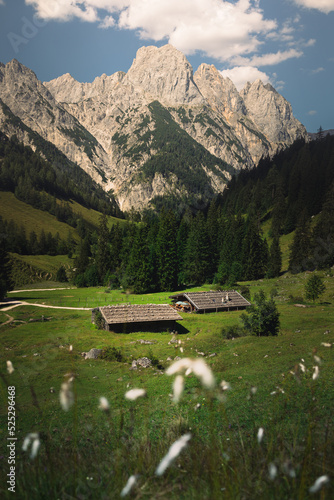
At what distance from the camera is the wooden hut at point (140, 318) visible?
117ft

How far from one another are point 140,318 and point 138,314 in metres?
1.04

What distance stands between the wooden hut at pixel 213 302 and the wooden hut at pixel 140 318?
9.96 metres

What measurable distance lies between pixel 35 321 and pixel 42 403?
27.2 metres

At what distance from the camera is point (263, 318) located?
27.7 meters

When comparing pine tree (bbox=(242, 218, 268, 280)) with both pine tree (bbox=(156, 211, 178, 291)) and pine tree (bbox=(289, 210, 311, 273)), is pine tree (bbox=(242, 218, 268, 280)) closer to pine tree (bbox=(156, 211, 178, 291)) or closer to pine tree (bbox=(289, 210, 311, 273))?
pine tree (bbox=(289, 210, 311, 273))

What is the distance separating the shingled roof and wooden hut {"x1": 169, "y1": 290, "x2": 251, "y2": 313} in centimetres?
995

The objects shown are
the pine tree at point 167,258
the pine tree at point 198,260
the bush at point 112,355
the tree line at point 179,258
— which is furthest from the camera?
the pine tree at point 198,260

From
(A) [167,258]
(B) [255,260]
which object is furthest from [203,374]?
(B) [255,260]

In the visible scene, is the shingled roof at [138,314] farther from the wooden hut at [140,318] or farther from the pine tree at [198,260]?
the pine tree at [198,260]

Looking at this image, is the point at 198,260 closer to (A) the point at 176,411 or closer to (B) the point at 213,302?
(B) the point at 213,302

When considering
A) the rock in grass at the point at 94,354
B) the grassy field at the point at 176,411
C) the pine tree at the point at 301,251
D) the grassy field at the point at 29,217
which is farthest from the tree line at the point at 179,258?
the grassy field at the point at 29,217

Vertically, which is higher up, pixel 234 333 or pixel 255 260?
pixel 255 260

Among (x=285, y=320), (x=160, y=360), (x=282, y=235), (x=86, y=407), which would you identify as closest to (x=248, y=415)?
(x=86, y=407)

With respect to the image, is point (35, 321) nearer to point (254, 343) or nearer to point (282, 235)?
point (254, 343)
